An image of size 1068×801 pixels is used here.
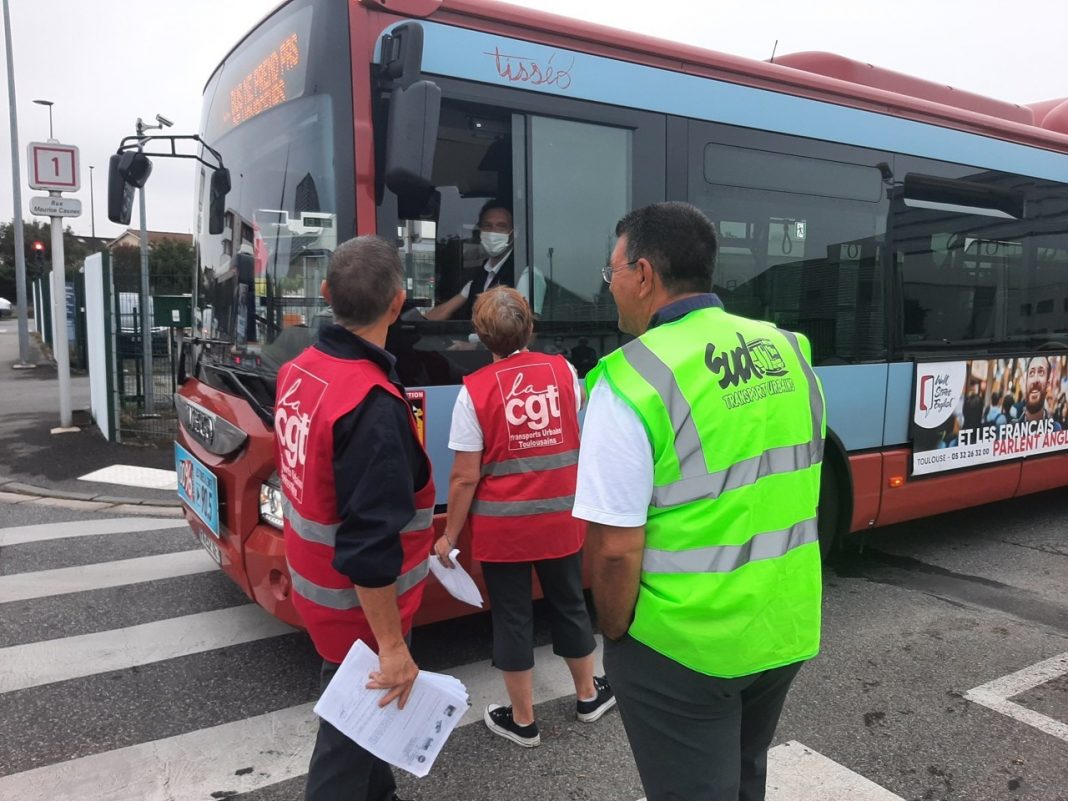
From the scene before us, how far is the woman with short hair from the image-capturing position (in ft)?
9.72

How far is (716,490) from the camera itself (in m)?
1.61

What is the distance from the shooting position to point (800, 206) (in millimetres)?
4617

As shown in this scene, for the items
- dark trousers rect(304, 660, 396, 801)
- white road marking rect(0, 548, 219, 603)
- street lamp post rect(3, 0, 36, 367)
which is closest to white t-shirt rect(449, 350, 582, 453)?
dark trousers rect(304, 660, 396, 801)

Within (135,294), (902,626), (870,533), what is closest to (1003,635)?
(902,626)

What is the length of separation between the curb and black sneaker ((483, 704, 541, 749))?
481cm

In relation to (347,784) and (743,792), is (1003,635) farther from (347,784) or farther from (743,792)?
(347,784)

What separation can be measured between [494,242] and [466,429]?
1.06 metres

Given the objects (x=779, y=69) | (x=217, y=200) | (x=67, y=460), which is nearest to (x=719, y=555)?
(x=217, y=200)

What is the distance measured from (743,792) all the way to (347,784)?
3.47 feet

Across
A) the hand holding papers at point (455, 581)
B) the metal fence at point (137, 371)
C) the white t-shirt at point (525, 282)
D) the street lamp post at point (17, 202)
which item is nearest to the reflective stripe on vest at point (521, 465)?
the hand holding papers at point (455, 581)

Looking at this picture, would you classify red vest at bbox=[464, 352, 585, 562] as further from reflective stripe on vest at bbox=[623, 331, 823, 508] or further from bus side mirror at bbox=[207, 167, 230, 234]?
bus side mirror at bbox=[207, 167, 230, 234]

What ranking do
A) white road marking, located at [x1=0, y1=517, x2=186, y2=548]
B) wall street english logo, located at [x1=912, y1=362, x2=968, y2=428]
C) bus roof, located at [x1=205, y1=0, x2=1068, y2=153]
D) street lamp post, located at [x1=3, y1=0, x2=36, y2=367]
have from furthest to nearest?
street lamp post, located at [x1=3, y1=0, x2=36, y2=367]
white road marking, located at [x1=0, y1=517, x2=186, y2=548]
wall street english logo, located at [x1=912, y1=362, x2=968, y2=428]
bus roof, located at [x1=205, y1=0, x2=1068, y2=153]

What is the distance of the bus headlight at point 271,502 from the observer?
337 cm

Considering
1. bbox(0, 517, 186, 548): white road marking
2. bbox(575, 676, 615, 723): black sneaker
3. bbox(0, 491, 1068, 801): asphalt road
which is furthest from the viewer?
bbox(0, 517, 186, 548): white road marking
